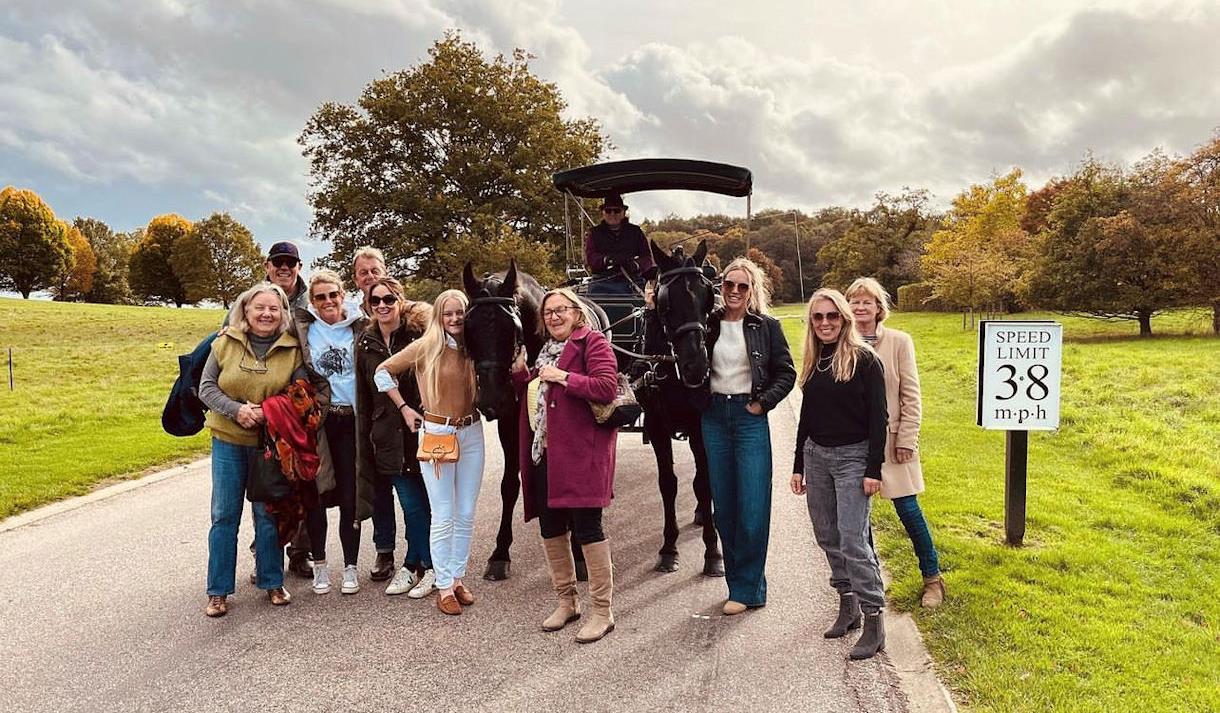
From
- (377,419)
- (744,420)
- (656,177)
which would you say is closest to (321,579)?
(377,419)

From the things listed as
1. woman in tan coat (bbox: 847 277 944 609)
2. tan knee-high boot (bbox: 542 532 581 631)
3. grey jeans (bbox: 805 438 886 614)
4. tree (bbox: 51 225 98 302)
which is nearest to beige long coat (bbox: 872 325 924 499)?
woman in tan coat (bbox: 847 277 944 609)

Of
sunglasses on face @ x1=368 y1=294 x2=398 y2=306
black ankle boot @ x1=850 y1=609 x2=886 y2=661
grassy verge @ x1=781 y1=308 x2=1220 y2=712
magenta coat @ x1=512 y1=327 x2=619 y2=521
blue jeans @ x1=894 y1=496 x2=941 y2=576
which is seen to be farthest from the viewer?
sunglasses on face @ x1=368 y1=294 x2=398 y2=306

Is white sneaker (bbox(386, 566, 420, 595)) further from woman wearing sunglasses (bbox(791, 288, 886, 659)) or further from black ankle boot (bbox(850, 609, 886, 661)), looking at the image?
black ankle boot (bbox(850, 609, 886, 661))

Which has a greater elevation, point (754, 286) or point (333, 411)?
point (754, 286)

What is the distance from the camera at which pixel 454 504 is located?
4727mm

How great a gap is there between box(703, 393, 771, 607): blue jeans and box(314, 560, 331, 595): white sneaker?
2.69 meters

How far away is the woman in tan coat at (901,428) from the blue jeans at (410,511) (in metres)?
3.04

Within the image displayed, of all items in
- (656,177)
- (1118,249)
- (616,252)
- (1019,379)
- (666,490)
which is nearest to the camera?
(1019,379)

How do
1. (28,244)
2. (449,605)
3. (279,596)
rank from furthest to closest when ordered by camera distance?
(28,244) → (279,596) → (449,605)

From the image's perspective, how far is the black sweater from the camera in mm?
3943

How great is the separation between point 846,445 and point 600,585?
1.59 meters

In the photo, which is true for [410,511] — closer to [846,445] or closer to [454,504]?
[454,504]

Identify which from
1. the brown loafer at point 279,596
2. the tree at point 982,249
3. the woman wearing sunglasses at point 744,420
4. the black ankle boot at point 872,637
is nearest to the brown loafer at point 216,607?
the brown loafer at point 279,596

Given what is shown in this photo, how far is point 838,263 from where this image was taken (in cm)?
5788
